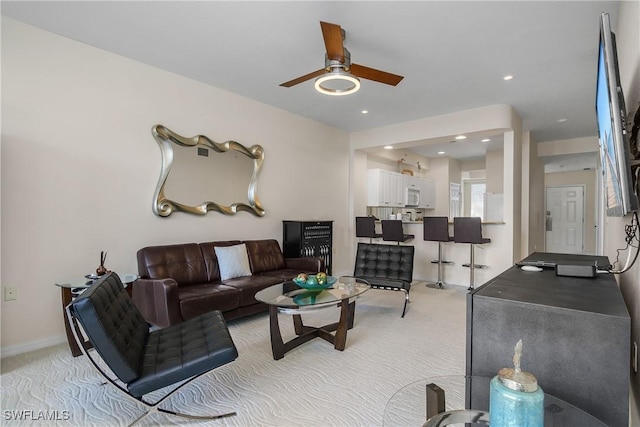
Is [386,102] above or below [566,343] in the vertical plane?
above

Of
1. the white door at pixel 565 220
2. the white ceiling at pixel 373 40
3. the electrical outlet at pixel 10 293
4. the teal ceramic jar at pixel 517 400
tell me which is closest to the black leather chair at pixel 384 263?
the white ceiling at pixel 373 40

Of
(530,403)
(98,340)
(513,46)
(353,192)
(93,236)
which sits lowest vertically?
(98,340)

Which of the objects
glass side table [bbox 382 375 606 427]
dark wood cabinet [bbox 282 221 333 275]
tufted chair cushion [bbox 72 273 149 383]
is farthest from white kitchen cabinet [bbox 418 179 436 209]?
tufted chair cushion [bbox 72 273 149 383]

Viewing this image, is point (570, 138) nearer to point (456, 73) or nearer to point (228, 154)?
point (456, 73)

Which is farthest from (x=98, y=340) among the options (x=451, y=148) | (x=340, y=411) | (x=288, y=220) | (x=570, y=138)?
(x=570, y=138)

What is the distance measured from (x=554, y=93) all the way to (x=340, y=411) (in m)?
4.60

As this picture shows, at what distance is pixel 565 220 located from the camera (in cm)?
886

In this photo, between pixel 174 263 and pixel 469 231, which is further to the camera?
pixel 469 231

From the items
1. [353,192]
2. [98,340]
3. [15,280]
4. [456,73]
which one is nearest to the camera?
[98,340]

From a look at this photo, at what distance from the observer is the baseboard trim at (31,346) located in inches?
104

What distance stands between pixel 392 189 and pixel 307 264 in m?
3.29

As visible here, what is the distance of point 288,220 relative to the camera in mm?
5059

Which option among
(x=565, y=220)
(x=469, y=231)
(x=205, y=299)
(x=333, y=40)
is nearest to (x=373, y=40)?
(x=333, y=40)

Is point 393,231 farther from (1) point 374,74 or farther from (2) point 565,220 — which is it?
(2) point 565,220
